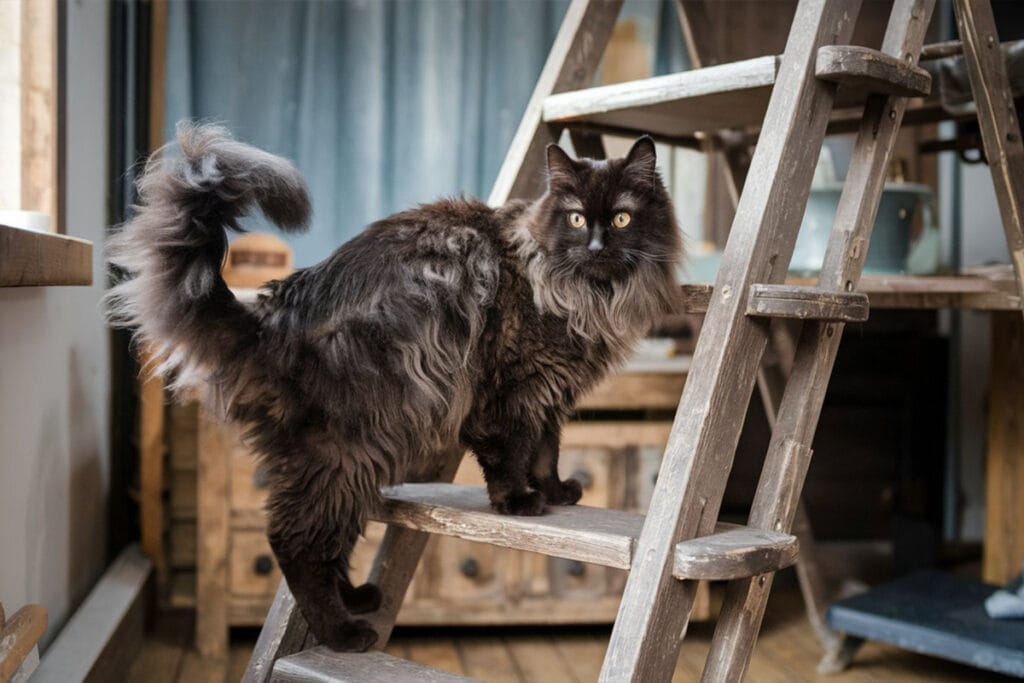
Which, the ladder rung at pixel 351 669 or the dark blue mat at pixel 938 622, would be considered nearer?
the ladder rung at pixel 351 669

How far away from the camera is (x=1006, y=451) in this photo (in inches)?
101

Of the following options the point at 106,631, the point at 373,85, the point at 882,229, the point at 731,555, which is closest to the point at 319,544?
the point at 731,555

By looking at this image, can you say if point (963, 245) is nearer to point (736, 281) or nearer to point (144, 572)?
point (736, 281)

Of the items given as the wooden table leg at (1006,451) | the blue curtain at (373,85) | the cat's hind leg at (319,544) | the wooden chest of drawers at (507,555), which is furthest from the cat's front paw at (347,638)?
the wooden table leg at (1006,451)

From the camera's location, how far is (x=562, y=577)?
253 centimetres

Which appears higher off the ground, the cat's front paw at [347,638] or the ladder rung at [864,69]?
the ladder rung at [864,69]

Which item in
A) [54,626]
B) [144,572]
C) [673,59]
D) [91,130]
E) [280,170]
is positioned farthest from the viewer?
[673,59]

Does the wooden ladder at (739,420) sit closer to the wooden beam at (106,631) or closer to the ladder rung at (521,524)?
the ladder rung at (521,524)

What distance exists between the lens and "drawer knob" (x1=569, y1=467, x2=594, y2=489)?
2494 millimetres

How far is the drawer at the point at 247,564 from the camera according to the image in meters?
2.43

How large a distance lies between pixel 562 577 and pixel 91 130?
161 centimetres

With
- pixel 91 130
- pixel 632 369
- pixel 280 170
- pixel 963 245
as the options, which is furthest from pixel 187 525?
pixel 963 245

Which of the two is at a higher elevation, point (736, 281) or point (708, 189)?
point (708, 189)

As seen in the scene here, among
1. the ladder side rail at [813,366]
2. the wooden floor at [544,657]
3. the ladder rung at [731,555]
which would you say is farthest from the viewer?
the wooden floor at [544,657]
